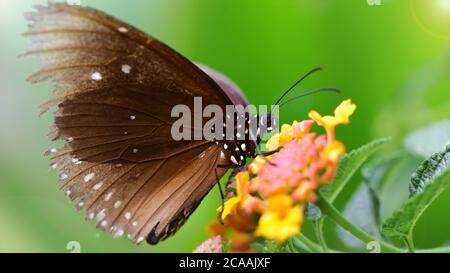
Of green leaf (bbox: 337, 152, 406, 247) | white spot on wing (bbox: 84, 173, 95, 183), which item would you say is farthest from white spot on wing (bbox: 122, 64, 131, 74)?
green leaf (bbox: 337, 152, 406, 247)

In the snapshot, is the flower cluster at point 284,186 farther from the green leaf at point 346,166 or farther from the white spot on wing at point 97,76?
the white spot on wing at point 97,76

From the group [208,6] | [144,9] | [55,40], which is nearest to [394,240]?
[55,40]

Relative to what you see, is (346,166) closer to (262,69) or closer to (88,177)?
(88,177)

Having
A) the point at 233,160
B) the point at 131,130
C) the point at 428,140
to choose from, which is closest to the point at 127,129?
the point at 131,130

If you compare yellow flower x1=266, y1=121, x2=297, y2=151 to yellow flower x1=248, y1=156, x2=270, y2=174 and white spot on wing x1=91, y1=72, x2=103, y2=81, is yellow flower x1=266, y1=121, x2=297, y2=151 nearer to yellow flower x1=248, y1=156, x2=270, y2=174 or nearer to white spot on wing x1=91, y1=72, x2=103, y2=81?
yellow flower x1=248, y1=156, x2=270, y2=174

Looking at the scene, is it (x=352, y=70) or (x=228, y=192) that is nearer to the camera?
(x=228, y=192)
